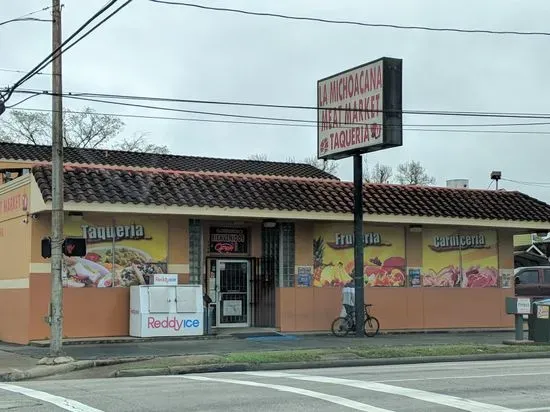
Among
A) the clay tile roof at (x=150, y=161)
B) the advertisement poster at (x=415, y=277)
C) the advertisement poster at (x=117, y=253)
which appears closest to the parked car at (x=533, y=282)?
the advertisement poster at (x=415, y=277)

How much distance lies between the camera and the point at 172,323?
2145 centimetres

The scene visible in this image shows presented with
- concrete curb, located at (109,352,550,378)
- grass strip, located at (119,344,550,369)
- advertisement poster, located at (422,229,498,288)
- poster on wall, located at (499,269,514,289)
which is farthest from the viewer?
poster on wall, located at (499,269,514,289)

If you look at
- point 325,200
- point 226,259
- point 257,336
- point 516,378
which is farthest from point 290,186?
point 516,378

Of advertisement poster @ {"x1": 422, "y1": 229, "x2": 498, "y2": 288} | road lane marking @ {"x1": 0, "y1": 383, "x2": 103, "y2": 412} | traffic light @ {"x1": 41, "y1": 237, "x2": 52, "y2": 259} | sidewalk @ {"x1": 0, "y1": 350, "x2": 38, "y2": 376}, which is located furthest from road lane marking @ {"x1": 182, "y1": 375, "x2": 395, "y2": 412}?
advertisement poster @ {"x1": 422, "y1": 229, "x2": 498, "y2": 288}

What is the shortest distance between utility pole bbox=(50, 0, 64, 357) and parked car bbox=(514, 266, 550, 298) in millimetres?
20667

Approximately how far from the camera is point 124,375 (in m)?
14.9

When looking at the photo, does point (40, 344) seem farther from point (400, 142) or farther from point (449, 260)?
point (449, 260)

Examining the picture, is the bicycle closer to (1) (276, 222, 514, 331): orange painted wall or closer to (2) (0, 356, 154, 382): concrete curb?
(1) (276, 222, 514, 331): orange painted wall

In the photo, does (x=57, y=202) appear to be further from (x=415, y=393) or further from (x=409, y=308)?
(x=409, y=308)

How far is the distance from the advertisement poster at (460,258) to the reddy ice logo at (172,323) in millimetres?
8234

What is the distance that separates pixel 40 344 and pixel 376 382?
10674 mm

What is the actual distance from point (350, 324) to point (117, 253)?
23.0 ft

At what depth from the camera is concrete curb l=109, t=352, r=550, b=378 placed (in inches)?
599

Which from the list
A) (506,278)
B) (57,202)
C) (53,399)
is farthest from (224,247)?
(53,399)
